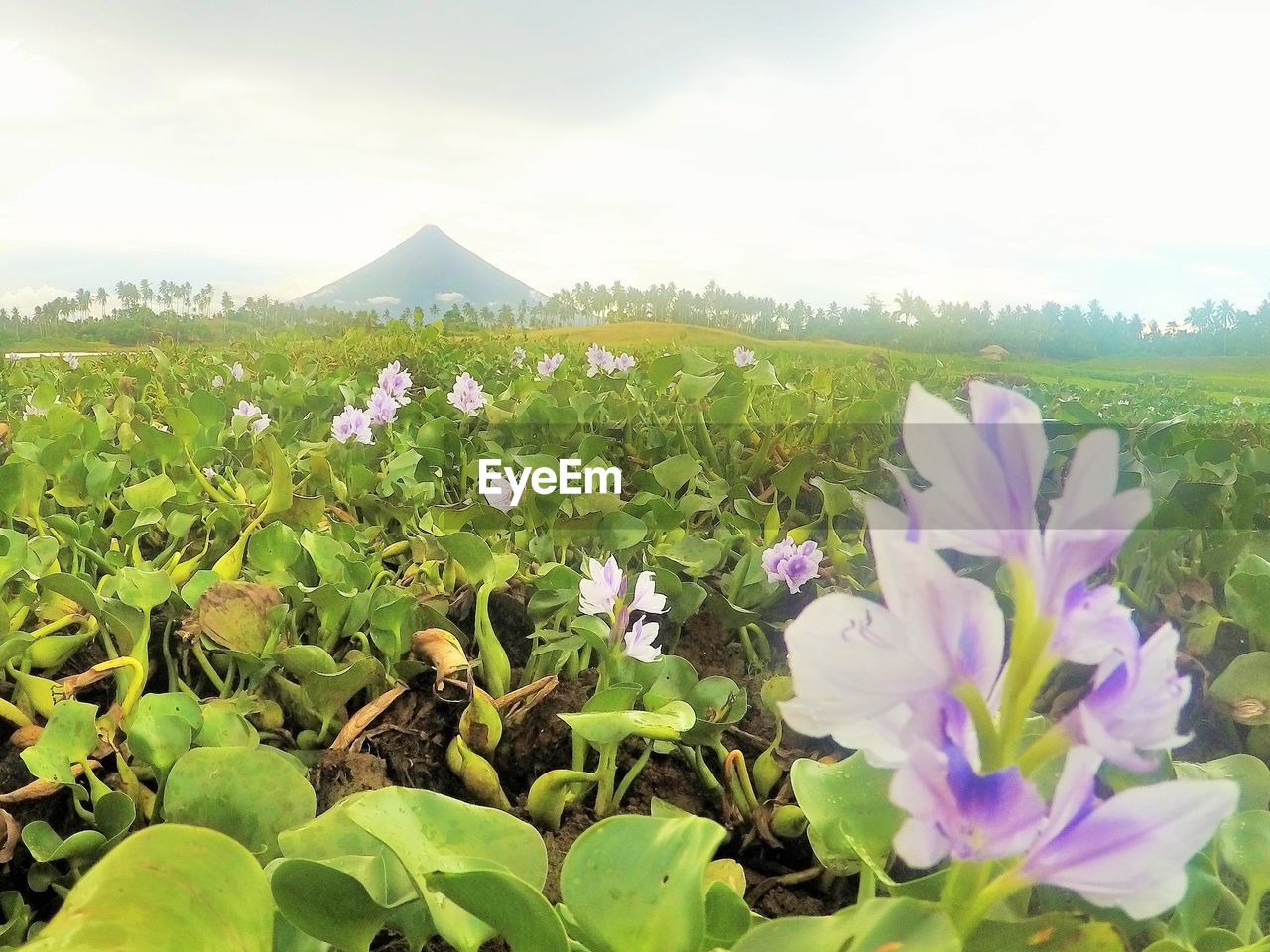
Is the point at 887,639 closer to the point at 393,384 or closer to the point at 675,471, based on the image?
the point at 675,471

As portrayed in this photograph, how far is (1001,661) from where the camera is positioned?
0.24m

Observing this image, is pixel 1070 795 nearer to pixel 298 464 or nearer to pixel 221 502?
pixel 221 502

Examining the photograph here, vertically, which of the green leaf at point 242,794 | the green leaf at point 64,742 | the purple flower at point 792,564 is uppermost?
the purple flower at point 792,564

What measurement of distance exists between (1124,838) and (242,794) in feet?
1.55

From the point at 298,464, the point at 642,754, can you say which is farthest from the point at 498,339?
the point at 642,754

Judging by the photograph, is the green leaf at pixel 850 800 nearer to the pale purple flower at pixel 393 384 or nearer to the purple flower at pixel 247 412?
the pale purple flower at pixel 393 384

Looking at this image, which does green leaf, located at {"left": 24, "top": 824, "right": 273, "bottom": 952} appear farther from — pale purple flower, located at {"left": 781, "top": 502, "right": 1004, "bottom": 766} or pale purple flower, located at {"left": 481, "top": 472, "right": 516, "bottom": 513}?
pale purple flower, located at {"left": 481, "top": 472, "right": 516, "bottom": 513}

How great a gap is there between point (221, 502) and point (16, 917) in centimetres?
72

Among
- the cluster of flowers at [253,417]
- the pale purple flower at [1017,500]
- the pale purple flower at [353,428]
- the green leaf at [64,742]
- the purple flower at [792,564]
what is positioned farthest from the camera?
the cluster of flowers at [253,417]

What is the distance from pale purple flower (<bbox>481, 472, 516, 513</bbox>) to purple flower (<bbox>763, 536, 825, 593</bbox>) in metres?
0.36

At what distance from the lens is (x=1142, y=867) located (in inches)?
9.3

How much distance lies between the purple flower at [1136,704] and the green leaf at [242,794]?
441 millimetres

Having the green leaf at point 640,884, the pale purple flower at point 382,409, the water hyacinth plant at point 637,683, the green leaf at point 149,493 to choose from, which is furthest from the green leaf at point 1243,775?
the pale purple flower at point 382,409

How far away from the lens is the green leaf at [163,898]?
0.95 ft
